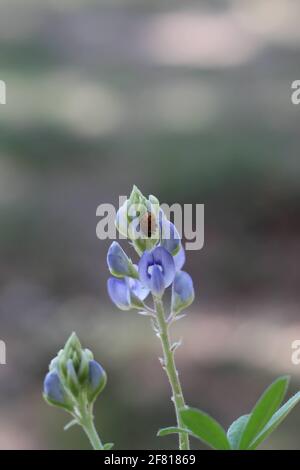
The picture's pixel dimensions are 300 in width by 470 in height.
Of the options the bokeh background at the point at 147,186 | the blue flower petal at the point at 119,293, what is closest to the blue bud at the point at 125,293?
the blue flower petal at the point at 119,293

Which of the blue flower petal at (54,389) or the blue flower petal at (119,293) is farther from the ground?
the blue flower petal at (119,293)

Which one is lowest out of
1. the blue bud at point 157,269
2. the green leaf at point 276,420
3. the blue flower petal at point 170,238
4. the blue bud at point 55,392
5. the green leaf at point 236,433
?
the green leaf at point 236,433

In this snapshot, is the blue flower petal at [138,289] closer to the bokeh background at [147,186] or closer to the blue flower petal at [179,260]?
the blue flower petal at [179,260]

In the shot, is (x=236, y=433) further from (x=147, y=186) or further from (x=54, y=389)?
(x=147, y=186)

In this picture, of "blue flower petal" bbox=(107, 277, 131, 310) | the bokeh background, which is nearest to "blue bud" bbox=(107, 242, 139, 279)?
"blue flower petal" bbox=(107, 277, 131, 310)

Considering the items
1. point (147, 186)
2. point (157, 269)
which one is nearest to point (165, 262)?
point (157, 269)

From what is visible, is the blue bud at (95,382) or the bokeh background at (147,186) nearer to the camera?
the blue bud at (95,382)
